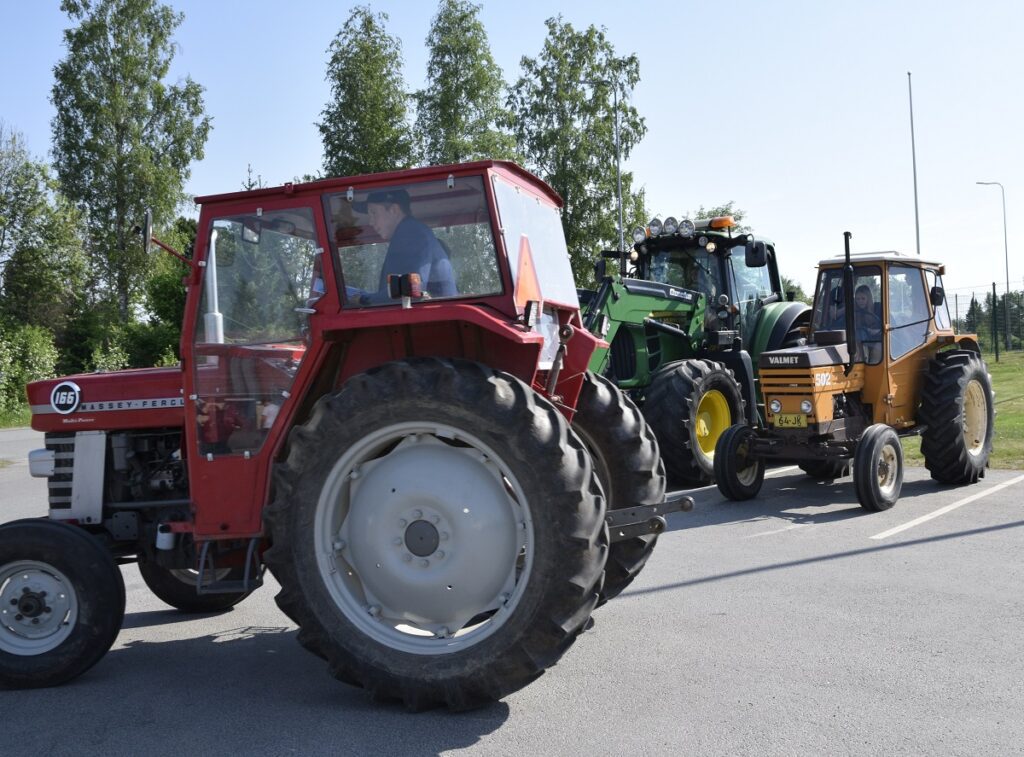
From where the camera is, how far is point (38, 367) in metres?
27.4

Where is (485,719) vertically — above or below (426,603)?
below

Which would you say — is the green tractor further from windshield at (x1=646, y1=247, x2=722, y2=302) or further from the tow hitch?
the tow hitch

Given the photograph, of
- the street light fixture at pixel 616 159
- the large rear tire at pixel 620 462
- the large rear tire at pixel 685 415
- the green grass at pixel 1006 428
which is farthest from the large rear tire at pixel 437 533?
the street light fixture at pixel 616 159

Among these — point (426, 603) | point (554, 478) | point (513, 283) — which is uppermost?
point (513, 283)

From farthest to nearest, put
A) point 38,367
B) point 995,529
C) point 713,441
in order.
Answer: point 38,367 → point 713,441 → point 995,529

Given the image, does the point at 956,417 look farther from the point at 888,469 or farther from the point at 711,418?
the point at 711,418

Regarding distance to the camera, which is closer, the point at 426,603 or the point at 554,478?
the point at 554,478

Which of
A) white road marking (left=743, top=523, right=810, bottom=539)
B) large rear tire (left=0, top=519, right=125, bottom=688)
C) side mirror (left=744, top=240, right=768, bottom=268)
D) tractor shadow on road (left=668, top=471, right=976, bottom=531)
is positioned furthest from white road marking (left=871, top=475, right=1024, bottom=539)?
large rear tire (left=0, top=519, right=125, bottom=688)

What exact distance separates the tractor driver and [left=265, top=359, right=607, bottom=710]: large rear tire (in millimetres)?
407

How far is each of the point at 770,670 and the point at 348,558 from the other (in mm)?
1951

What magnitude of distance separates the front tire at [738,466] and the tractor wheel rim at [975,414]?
2.58 m

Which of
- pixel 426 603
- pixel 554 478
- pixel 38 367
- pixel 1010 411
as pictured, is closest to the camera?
pixel 554 478

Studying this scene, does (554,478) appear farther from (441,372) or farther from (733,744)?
(733,744)

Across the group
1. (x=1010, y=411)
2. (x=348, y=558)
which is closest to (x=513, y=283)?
(x=348, y=558)
